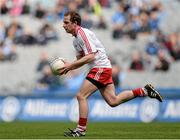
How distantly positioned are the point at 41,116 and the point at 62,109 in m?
0.70

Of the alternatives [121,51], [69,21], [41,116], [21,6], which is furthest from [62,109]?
[69,21]

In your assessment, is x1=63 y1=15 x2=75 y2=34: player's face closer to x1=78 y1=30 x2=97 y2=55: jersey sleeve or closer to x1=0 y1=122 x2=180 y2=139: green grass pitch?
x1=78 y1=30 x2=97 y2=55: jersey sleeve

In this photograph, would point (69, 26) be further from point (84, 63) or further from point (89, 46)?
point (84, 63)

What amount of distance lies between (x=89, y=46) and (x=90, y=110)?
8.96 meters

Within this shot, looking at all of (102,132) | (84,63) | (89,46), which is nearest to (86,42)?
(89,46)

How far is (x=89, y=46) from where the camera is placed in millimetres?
11227

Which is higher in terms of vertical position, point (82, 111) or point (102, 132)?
point (82, 111)

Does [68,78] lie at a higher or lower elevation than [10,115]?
higher

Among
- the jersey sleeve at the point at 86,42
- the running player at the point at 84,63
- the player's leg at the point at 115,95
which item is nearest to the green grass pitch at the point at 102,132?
the running player at the point at 84,63

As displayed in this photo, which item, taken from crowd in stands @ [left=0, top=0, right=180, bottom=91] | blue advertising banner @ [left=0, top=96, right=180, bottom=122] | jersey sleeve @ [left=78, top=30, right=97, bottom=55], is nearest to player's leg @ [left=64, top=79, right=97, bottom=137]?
jersey sleeve @ [left=78, top=30, right=97, bottom=55]

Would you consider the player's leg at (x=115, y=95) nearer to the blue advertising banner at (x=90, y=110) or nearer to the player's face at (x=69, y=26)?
the player's face at (x=69, y=26)

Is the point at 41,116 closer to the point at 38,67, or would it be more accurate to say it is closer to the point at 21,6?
the point at 38,67

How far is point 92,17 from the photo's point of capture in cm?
2492

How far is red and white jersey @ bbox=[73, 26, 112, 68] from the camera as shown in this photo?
11.2 meters
